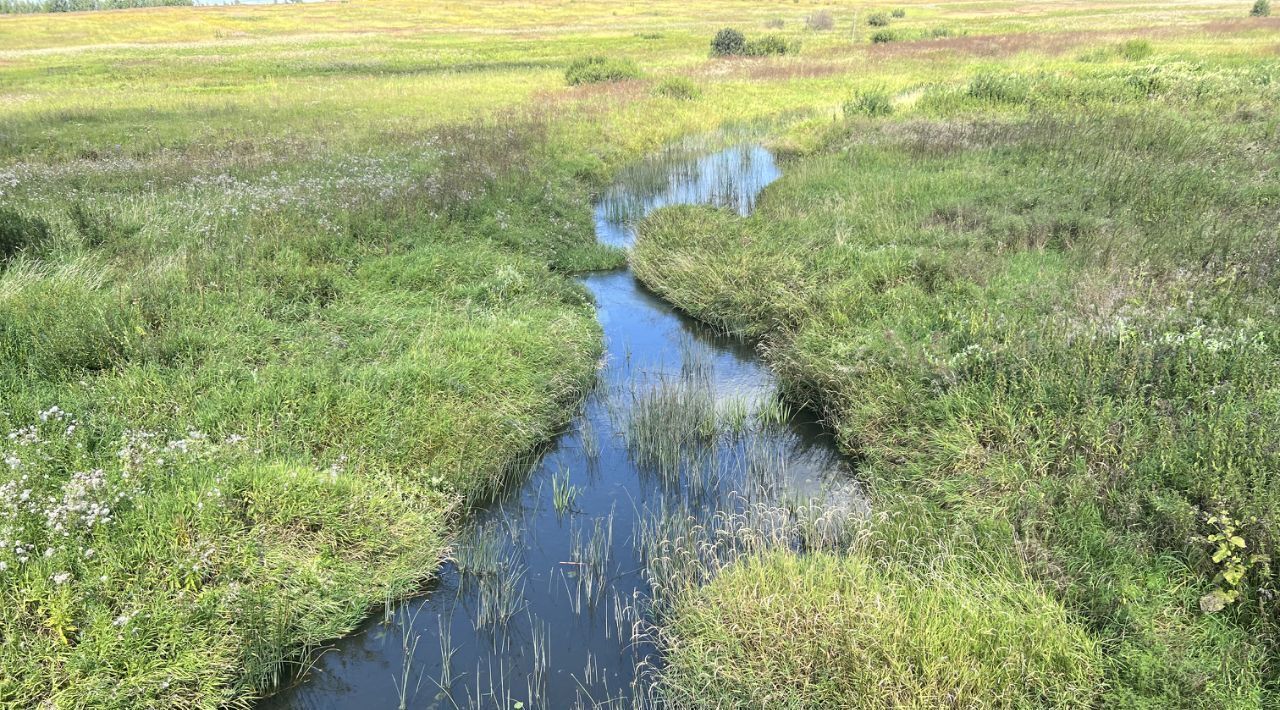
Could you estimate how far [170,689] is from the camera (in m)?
4.47

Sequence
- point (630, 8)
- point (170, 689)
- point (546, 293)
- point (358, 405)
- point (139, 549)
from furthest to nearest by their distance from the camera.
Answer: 1. point (630, 8)
2. point (546, 293)
3. point (358, 405)
4. point (139, 549)
5. point (170, 689)

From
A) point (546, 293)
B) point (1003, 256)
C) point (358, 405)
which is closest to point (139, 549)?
point (358, 405)

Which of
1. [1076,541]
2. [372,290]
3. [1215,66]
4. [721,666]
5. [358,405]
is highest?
[1215,66]

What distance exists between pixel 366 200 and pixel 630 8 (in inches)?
4016

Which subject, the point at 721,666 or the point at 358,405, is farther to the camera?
the point at 358,405

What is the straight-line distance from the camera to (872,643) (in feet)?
14.4

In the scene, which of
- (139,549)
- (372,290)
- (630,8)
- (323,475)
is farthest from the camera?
(630,8)

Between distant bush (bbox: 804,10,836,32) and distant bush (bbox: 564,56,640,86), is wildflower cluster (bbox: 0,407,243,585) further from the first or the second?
distant bush (bbox: 804,10,836,32)

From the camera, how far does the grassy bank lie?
4.41 meters

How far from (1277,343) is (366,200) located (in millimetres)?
12077

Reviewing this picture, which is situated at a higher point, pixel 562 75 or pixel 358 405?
pixel 562 75

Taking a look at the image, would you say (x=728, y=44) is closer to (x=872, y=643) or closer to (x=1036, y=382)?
(x=1036, y=382)

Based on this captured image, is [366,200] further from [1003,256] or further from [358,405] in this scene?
[1003,256]

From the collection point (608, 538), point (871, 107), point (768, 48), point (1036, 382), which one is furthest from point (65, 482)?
point (768, 48)
